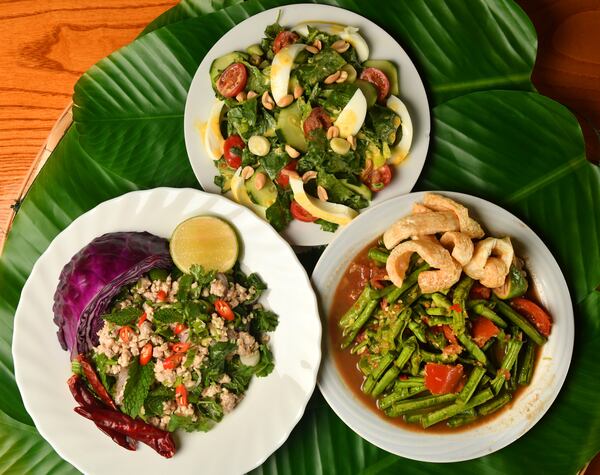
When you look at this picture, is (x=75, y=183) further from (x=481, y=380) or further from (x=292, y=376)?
(x=481, y=380)

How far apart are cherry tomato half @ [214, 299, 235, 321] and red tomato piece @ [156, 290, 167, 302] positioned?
1.02ft

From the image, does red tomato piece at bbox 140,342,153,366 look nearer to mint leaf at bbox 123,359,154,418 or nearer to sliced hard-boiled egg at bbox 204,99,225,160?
mint leaf at bbox 123,359,154,418

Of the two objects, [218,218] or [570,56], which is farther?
[570,56]

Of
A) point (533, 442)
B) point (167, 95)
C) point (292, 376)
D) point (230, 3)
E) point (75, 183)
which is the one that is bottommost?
point (533, 442)

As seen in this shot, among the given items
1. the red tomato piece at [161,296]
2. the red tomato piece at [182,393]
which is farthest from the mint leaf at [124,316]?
the red tomato piece at [182,393]

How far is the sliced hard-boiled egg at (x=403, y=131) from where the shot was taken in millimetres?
3852

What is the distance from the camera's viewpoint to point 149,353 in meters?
3.68

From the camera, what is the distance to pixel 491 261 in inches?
143

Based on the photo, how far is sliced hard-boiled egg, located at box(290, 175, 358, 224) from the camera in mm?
3783

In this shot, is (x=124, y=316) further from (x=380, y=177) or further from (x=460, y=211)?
(x=460, y=211)

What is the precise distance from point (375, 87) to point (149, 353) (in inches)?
82.5

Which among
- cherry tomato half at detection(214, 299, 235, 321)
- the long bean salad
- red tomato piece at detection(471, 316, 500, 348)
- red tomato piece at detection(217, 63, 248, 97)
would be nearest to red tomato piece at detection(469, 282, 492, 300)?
the long bean salad

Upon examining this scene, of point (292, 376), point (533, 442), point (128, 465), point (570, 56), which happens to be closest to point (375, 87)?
point (570, 56)

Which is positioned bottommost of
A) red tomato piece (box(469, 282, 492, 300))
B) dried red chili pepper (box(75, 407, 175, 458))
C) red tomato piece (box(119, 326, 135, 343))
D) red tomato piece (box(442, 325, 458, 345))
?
dried red chili pepper (box(75, 407, 175, 458))
